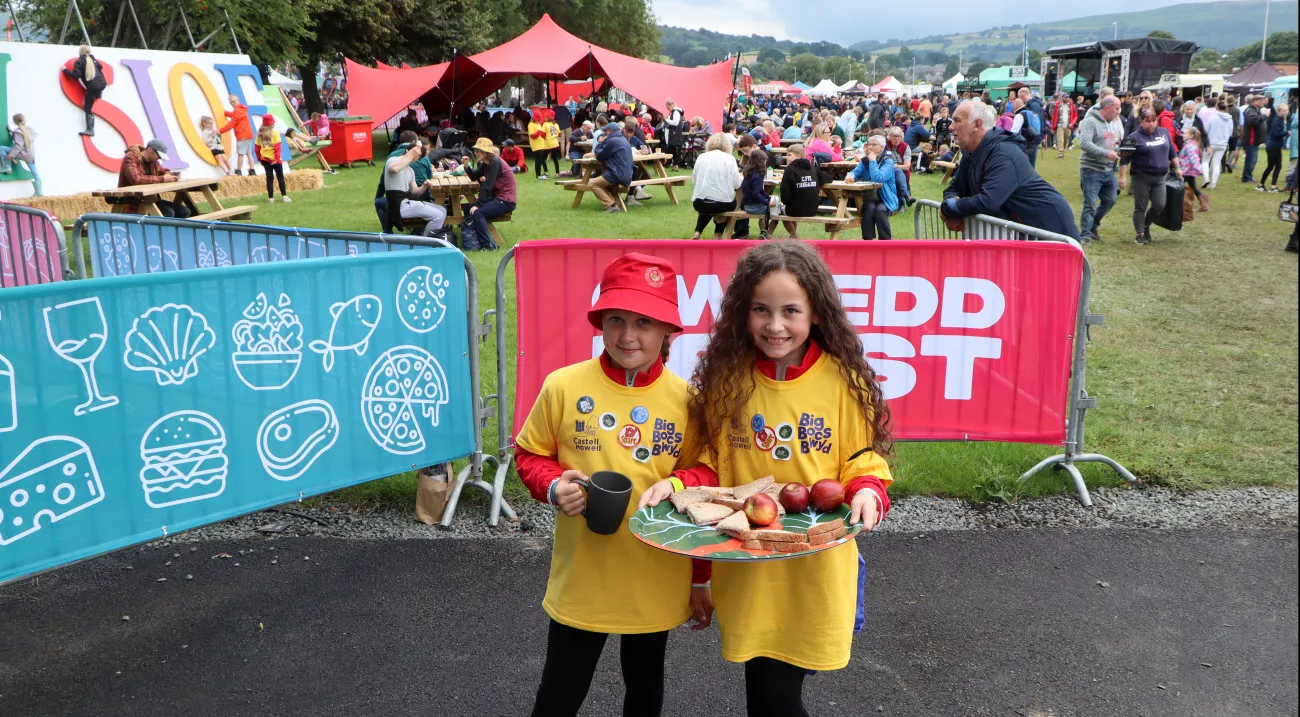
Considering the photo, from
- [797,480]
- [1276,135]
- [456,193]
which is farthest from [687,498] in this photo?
[1276,135]

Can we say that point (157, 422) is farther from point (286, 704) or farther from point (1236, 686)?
point (1236, 686)

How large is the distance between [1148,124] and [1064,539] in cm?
998

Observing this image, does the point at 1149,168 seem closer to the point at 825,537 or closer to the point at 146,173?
the point at 825,537

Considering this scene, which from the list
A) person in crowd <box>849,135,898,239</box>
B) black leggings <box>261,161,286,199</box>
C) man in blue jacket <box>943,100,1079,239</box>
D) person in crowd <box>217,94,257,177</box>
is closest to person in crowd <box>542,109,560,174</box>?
person in crowd <box>217,94,257,177</box>

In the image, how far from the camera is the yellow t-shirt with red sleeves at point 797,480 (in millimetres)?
2570

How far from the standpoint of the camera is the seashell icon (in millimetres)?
3932

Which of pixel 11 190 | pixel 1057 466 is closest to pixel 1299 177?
pixel 1057 466

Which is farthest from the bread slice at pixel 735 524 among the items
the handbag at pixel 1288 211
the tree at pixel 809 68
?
the tree at pixel 809 68

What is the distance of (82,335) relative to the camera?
3.74m

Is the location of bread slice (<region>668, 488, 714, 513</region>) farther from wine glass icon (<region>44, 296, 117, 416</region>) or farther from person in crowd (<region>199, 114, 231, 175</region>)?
person in crowd (<region>199, 114, 231, 175</region>)

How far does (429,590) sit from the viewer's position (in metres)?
4.57

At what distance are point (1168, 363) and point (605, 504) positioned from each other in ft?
23.2

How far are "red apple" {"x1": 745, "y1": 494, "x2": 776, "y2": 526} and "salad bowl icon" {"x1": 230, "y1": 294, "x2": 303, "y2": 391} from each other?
2.77 m

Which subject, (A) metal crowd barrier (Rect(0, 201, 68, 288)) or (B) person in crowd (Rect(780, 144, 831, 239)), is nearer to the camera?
(A) metal crowd barrier (Rect(0, 201, 68, 288))
